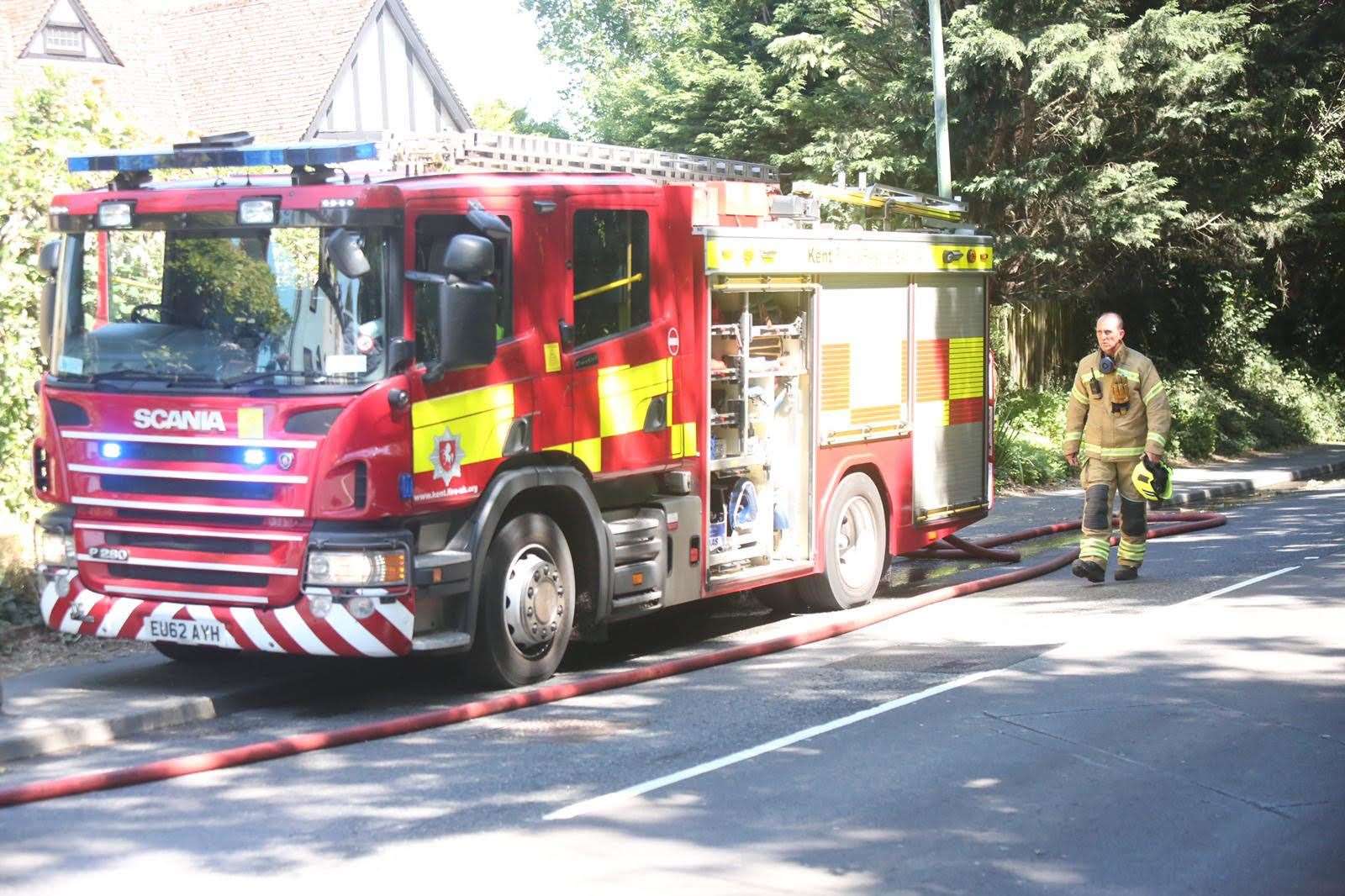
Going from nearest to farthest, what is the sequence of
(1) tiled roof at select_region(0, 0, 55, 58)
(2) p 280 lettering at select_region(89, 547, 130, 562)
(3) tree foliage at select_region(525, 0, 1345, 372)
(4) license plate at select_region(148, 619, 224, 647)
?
(4) license plate at select_region(148, 619, 224, 647) → (2) p 280 lettering at select_region(89, 547, 130, 562) → (3) tree foliage at select_region(525, 0, 1345, 372) → (1) tiled roof at select_region(0, 0, 55, 58)

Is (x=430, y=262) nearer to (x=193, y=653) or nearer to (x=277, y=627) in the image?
(x=277, y=627)

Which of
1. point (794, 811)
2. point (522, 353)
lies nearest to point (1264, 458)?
point (522, 353)

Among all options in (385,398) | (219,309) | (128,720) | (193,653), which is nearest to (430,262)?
(385,398)

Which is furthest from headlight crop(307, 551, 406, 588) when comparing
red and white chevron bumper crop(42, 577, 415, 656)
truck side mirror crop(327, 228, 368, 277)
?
truck side mirror crop(327, 228, 368, 277)

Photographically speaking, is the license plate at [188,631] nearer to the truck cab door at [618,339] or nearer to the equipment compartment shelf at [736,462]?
the truck cab door at [618,339]

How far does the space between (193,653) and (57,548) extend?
1072 mm

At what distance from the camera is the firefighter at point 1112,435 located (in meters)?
12.8

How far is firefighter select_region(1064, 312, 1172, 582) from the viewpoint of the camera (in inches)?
504

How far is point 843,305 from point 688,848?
6227mm

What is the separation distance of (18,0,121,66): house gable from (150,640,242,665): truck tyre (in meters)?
22.5

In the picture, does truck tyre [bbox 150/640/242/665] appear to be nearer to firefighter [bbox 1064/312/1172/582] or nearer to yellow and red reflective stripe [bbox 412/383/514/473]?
yellow and red reflective stripe [bbox 412/383/514/473]

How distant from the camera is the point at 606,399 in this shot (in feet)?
32.1

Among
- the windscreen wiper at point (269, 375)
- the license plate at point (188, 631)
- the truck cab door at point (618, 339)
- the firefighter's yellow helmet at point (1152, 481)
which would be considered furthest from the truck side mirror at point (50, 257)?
the firefighter's yellow helmet at point (1152, 481)

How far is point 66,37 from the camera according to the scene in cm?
3028
